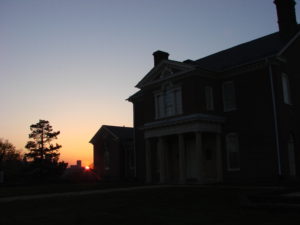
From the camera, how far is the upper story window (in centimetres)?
2577

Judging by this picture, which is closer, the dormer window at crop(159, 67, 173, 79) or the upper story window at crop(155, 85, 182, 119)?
the upper story window at crop(155, 85, 182, 119)

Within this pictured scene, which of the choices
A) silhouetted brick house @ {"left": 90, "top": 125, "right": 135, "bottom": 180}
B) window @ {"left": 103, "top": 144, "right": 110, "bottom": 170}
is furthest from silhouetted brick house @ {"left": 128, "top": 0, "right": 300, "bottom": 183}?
window @ {"left": 103, "top": 144, "right": 110, "bottom": 170}

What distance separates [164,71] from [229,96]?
5.19 m

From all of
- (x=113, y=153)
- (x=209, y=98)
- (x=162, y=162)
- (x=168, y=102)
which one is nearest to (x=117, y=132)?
(x=113, y=153)

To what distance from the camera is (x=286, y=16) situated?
25125 millimetres

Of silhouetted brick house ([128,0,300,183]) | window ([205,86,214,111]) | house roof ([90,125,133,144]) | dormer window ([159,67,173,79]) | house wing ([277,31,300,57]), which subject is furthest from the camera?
house roof ([90,125,133,144])

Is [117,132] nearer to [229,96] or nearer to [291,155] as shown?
[229,96]

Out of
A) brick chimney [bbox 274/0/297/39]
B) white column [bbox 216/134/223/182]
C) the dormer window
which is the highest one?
brick chimney [bbox 274/0/297/39]

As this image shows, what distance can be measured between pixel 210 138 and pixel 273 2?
1074 cm

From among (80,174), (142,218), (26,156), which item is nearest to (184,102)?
(142,218)

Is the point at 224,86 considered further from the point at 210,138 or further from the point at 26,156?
the point at 26,156

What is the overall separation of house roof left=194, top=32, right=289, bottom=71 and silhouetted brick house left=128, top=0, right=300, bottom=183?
102 millimetres

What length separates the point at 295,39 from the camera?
2467 centimetres

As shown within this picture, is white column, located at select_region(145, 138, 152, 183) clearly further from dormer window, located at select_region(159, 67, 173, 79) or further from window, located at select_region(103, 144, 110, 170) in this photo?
window, located at select_region(103, 144, 110, 170)
